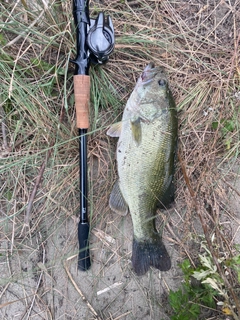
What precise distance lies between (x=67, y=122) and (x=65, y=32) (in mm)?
679

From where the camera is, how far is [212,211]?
2.78 m

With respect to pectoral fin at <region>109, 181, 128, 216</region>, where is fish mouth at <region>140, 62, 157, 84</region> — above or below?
above

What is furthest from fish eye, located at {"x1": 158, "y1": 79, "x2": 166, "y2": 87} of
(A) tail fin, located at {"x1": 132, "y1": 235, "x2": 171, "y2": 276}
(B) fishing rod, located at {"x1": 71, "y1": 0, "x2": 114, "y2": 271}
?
(A) tail fin, located at {"x1": 132, "y1": 235, "x2": 171, "y2": 276}

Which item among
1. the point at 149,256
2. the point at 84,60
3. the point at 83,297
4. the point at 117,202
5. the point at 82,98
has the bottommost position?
the point at 83,297

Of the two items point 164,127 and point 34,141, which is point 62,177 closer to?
point 34,141

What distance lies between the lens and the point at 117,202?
263 centimetres

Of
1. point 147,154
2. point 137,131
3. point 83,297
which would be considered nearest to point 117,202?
point 147,154

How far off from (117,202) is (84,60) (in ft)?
3.56

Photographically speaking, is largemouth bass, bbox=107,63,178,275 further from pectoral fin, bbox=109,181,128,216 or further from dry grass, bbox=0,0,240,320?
dry grass, bbox=0,0,240,320

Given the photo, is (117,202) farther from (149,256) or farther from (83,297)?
(83,297)

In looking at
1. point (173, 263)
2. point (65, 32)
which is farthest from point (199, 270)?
point (65, 32)

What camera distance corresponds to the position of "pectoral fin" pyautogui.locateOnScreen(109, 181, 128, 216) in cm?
262

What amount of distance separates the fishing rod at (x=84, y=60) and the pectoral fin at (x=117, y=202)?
0.70 ft

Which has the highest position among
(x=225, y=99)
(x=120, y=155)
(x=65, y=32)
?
(x=65, y=32)
